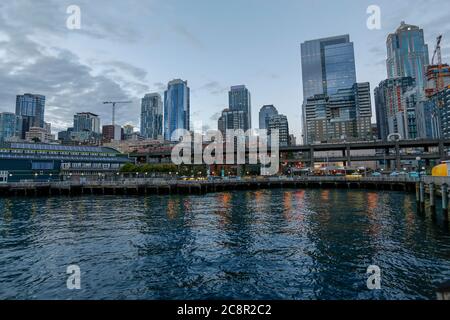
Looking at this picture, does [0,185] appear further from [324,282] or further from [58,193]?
[324,282]

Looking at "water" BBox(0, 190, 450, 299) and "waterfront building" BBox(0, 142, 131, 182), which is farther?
"waterfront building" BBox(0, 142, 131, 182)

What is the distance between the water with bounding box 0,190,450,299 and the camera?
529 inches

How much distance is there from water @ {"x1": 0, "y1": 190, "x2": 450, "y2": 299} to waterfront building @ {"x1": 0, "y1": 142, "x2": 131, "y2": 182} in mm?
84469

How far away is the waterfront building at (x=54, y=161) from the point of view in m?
99.7

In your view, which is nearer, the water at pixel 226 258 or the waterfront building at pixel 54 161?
the water at pixel 226 258

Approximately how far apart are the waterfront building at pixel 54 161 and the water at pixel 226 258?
277 ft

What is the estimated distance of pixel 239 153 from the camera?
16875 cm

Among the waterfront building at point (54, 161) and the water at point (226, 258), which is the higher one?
the waterfront building at point (54, 161)

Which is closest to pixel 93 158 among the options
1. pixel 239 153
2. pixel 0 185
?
pixel 0 185

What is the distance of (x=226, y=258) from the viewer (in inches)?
719

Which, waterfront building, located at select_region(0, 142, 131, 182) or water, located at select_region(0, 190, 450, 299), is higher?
waterfront building, located at select_region(0, 142, 131, 182)
